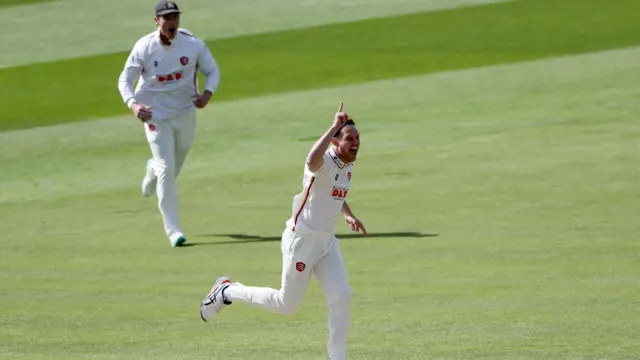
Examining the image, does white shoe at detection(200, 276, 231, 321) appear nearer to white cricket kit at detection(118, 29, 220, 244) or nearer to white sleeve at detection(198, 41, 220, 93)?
white cricket kit at detection(118, 29, 220, 244)

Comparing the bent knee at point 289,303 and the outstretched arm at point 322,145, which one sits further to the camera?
the bent knee at point 289,303

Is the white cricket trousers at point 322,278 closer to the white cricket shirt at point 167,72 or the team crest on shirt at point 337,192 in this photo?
the team crest on shirt at point 337,192

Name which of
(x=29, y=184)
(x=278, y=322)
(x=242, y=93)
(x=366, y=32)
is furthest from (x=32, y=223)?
(x=366, y=32)

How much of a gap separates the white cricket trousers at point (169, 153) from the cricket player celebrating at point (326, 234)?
201 inches

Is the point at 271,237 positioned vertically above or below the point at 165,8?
below

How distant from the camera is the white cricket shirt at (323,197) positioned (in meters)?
9.86

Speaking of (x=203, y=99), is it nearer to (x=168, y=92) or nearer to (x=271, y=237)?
(x=168, y=92)

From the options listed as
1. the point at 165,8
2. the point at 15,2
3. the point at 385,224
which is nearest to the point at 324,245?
the point at 165,8

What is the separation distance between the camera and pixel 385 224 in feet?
51.3

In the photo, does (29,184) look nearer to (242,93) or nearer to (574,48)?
(242,93)

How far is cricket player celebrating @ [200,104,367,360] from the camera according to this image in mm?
9781

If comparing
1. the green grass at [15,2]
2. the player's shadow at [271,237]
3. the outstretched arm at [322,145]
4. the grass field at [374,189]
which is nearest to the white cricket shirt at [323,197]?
the outstretched arm at [322,145]

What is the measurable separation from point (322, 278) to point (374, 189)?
732 cm

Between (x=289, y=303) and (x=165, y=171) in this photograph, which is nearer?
(x=289, y=303)
